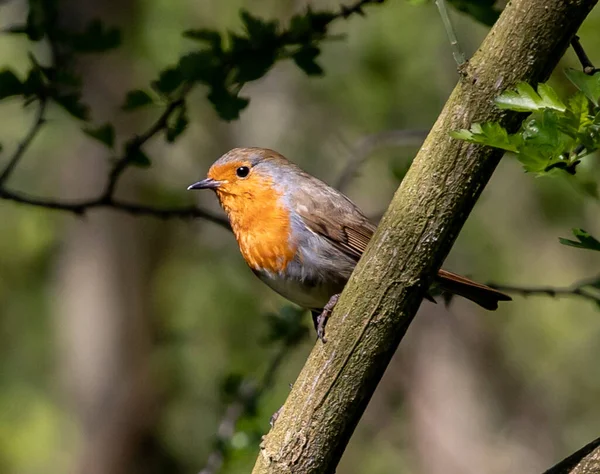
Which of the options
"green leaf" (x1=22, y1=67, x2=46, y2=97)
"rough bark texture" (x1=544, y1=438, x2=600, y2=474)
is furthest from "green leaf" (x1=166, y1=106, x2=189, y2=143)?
"rough bark texture" (x1=544, y1=438, x2=600, y2=474)

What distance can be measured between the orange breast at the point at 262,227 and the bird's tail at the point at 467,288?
62cm

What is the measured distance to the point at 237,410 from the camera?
14.2 feet

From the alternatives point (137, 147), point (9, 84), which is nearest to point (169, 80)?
point (137, 147)

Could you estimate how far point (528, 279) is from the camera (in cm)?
953

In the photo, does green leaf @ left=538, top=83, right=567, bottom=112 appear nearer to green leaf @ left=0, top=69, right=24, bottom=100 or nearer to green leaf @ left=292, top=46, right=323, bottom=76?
green leaf @ left=292, top=46, right=323, bottom=76

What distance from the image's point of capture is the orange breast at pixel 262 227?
143 inches

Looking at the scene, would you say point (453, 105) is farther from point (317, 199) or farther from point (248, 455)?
point (248, 455)

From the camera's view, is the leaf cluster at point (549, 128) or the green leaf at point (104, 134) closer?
the leaf cluster at point (549, 128)

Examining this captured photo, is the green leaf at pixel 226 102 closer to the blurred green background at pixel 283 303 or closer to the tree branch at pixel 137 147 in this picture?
the tree branch at pixel 137 147

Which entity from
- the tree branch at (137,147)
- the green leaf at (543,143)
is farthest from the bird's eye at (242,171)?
the green leaf at (543,143)

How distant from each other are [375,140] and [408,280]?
7.84 ft

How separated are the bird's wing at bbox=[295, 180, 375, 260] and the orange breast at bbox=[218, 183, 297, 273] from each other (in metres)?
0.10

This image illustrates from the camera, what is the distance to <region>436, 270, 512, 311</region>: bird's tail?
3.44m

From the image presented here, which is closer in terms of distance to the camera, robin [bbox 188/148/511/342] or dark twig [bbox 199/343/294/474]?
robin [bbox 188/148/511/342]
